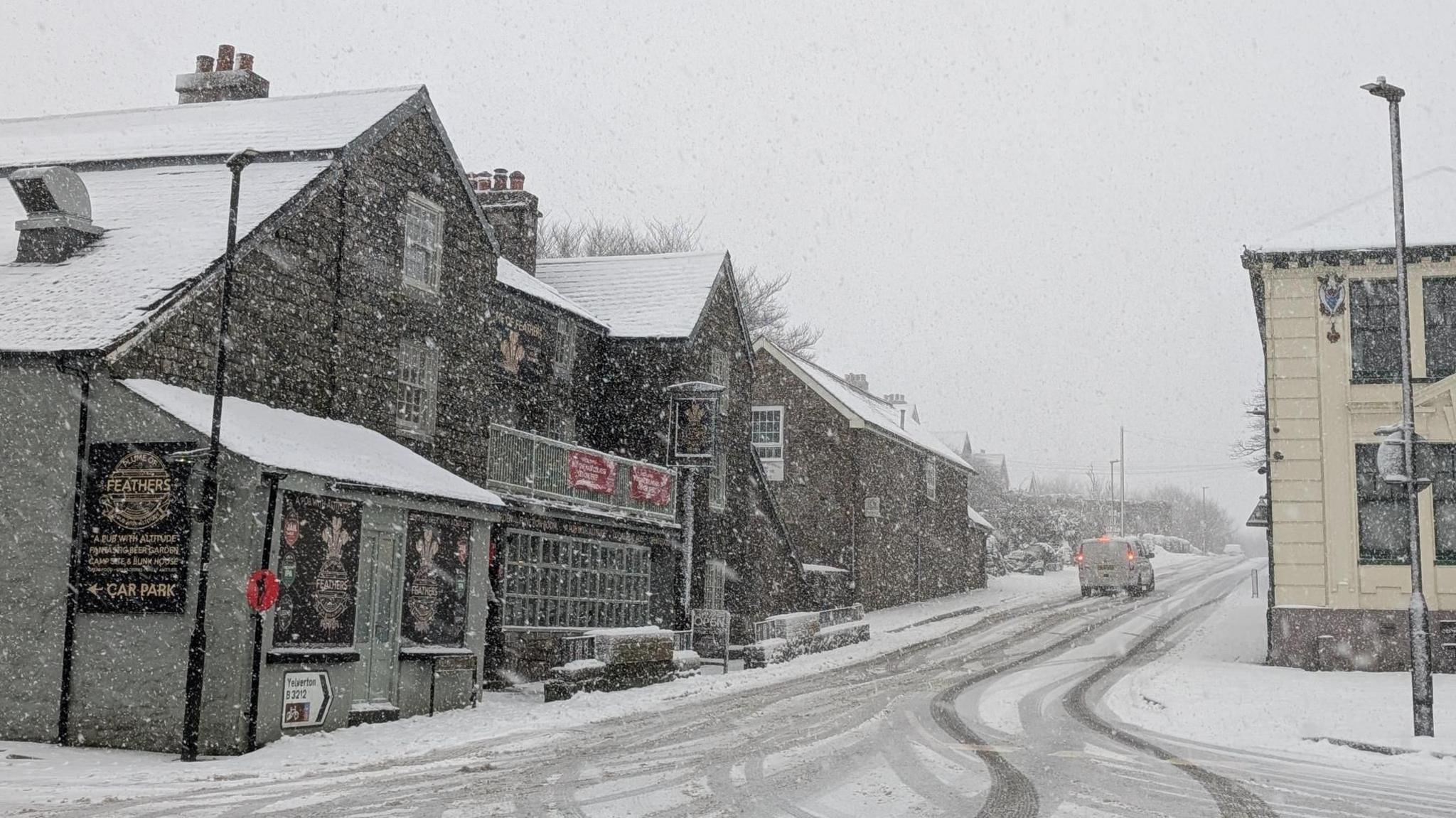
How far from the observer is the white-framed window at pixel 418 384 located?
19438mm

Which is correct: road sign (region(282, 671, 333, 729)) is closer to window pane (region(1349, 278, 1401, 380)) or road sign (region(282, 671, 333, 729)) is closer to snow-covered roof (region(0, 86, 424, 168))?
snow-covered roof (region(0, 86, 424, 168))

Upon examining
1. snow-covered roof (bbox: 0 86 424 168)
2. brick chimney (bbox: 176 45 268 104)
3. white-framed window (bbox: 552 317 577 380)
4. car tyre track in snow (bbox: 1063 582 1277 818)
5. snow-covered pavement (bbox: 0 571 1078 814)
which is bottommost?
snow-covered pavement (bbox: 0 571 1078 814)

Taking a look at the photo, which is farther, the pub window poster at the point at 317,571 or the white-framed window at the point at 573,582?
the white-framed window at the point at 573,582

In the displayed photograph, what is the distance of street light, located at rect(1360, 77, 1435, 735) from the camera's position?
544 inches

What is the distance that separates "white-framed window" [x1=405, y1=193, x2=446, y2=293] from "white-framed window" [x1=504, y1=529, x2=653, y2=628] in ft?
16.1

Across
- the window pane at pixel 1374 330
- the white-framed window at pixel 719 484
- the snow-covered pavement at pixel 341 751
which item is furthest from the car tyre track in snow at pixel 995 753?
the window pane at pixel 1374 330

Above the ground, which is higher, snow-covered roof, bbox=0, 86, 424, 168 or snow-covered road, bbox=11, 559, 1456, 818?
snow-covered roof, bbox=0, 86, 424, 168

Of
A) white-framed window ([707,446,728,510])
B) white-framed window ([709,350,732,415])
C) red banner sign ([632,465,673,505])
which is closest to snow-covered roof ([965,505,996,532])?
white-framed window ([709,350,732,415])

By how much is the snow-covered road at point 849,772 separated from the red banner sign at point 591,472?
590 cm

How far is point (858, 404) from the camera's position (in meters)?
40.5

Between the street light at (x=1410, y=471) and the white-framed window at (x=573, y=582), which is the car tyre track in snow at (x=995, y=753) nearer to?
the street light at (x=1410, y=471)

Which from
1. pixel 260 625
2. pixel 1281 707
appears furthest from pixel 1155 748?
pixel 260 625

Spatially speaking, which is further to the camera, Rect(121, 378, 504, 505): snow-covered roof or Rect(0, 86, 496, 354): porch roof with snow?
Rect(0, 86, 496, 354): porch roof with snow

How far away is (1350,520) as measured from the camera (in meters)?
21.7
